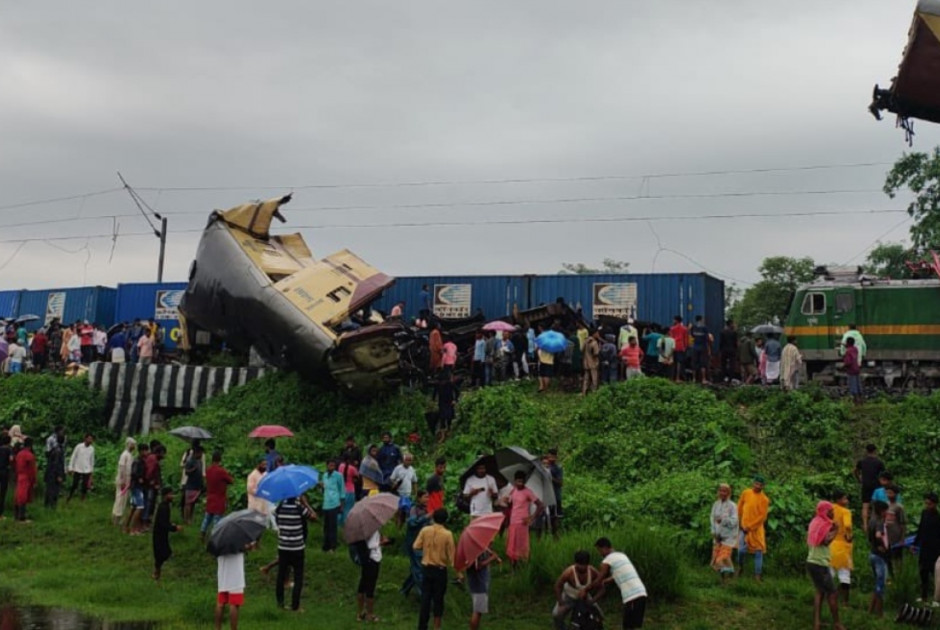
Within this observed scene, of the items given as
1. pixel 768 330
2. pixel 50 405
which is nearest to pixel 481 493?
pixel 768 330

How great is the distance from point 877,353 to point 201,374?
15941 millimetres

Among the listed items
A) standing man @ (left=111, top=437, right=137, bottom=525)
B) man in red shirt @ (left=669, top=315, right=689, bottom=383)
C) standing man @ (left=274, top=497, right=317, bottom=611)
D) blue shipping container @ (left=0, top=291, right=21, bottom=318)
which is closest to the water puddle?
standing man @ (left=274, top=497, right=317, bottom=611)

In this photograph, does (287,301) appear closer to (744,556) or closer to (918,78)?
(744,556)

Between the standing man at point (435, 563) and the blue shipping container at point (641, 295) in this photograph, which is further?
the blue shipping container at point (641, 295)

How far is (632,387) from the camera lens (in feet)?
59.9

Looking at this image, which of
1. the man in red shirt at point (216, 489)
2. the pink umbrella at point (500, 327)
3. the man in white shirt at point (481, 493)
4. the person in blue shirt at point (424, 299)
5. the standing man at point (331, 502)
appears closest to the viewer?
the man in white shirt at point (481, 493)

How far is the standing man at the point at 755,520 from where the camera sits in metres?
11.5

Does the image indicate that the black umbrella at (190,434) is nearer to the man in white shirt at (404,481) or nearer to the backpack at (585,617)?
the man in white shirt at (404,481)

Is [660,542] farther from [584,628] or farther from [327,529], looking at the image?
[327,529]

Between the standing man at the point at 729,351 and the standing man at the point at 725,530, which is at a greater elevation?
the standing man at the point at 729,351

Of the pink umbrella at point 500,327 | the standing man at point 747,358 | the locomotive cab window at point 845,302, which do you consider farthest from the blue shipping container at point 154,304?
the locomotive cab window at point 845,302

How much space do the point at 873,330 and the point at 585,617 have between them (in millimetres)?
15692

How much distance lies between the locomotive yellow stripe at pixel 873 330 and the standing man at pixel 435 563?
14951mm

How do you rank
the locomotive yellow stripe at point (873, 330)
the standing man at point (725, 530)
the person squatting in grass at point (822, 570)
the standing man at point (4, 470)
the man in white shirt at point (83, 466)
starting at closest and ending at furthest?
the person squatting in grass at point (822, 570)
the standing man at point (725, 530)
the standing man at point (4, 470)
the man in white shirt at point (83, 466)
the locomotive yellow stripe at point (873, 330)
